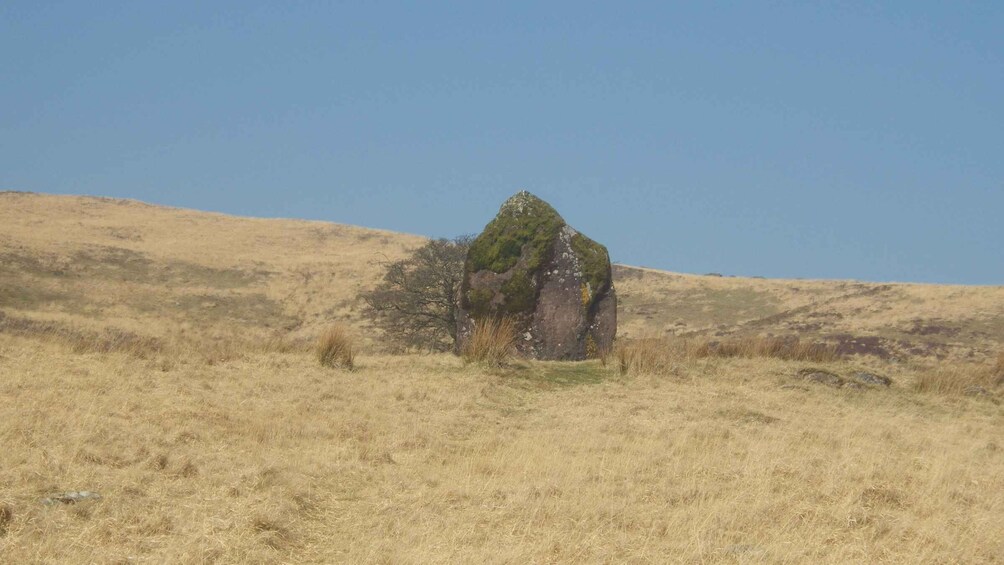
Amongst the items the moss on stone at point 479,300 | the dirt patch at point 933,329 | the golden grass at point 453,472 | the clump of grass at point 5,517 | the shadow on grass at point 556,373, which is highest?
the dirt patch at point 933,329

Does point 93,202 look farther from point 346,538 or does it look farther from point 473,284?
point 346,538

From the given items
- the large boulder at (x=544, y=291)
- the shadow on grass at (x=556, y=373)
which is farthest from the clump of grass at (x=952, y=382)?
the large boulder at (x=544, y=291)

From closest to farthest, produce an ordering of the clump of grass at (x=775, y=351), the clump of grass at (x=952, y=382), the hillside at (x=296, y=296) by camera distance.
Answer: the clump of grass at (x=952, y=382), the clump of grass at (x=775, y=351), the hillside at (x=296, y=296)

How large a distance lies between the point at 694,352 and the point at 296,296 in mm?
33162

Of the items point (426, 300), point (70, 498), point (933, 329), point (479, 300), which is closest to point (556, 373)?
point (479, 300)

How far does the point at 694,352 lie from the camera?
664 inches

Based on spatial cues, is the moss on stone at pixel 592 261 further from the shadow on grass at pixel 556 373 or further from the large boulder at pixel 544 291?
the shadow on grass at pixel 556 373

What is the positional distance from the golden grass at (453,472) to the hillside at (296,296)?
13.7 m

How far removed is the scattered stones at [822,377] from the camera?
587 inches

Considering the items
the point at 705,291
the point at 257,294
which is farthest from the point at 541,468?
the point at 705,291

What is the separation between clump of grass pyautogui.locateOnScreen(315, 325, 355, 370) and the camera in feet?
45.8

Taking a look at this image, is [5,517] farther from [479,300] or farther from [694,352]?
[694,352]

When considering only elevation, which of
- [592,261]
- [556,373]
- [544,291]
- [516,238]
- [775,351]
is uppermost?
[516,238]

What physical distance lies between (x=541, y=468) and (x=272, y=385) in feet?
15.8
